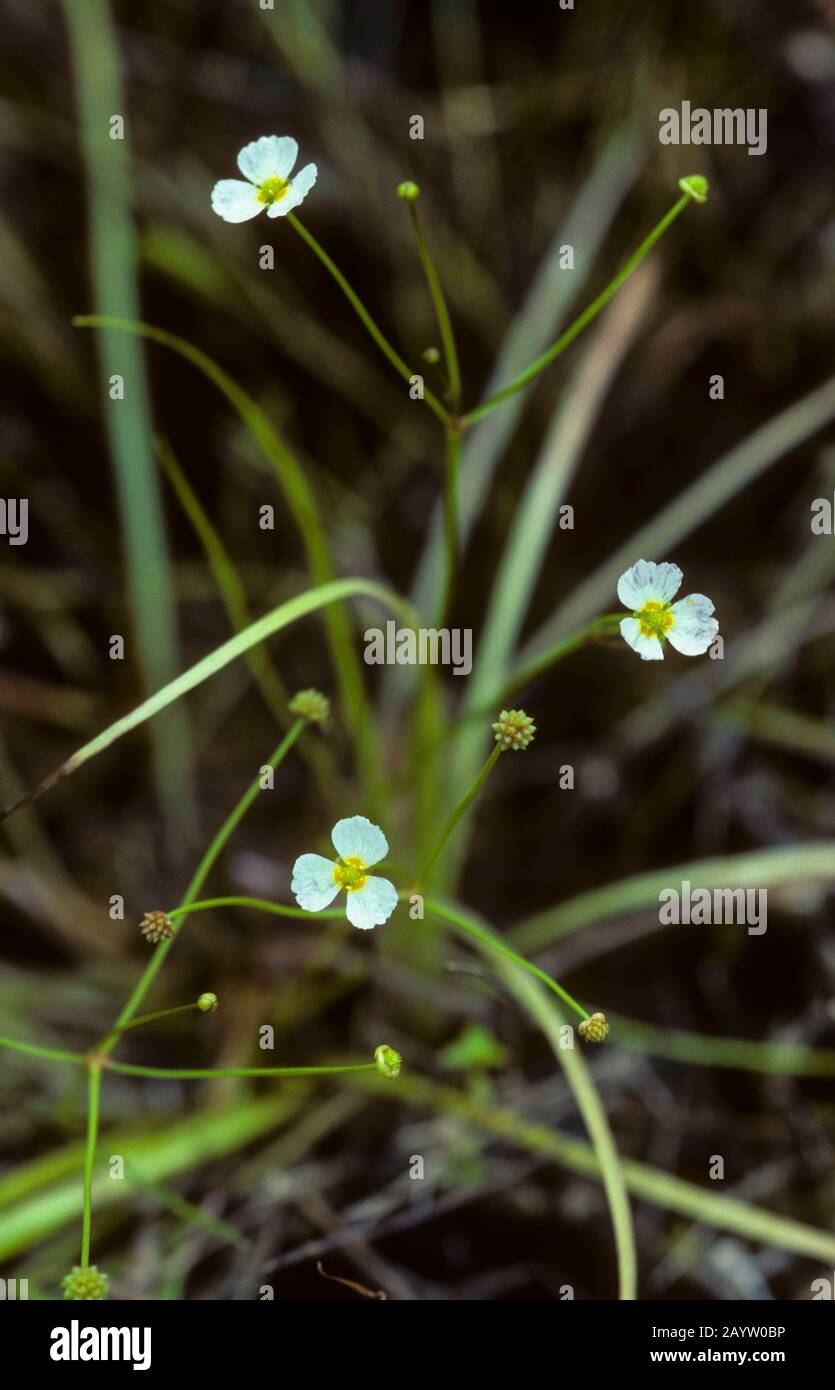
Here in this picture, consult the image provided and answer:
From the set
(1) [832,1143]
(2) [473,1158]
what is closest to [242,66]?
(2) [473,1158]

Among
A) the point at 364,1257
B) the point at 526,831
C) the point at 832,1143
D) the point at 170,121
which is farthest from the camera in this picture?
the point at 170,121

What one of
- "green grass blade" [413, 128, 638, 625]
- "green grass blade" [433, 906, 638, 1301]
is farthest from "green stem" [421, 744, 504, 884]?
"green grass blade" [413, 128, 638, 625]

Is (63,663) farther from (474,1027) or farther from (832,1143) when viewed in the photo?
(832,1143)

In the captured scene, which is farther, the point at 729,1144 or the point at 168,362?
the point at 168,362

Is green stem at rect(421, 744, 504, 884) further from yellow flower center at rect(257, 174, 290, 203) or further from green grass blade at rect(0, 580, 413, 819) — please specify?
yellow flower center at rect(257, 174, 290, 203)

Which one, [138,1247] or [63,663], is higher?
[63,663]

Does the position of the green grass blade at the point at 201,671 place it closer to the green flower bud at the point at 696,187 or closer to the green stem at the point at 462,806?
the green stem at the point at 462,806
